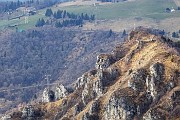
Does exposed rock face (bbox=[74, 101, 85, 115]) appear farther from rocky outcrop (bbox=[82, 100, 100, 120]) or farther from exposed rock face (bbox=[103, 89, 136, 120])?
exposed rock face (bbox=[103, 89, 136, 120])

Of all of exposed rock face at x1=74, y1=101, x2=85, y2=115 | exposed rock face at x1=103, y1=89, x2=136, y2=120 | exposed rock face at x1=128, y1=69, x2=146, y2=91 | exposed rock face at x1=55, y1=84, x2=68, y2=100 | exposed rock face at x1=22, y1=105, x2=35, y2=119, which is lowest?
exposed rock face at x1=22, y1=105, x2=35, y2=119

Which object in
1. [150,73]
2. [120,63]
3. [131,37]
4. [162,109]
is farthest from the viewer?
[131,37]

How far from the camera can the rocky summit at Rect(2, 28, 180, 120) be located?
117000 mm

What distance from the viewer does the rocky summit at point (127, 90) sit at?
117000 millimetres

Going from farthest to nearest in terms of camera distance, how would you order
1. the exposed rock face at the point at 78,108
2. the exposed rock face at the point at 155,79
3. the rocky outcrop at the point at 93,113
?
the exposed rock face at the point at 78,108, the rocky outcrop at the point at 93,113, the exposed rock face at the point at 155,79

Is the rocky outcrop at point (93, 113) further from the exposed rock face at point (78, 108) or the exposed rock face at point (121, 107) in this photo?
the exposed rock face at point (78, 108)

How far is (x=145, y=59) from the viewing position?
134125 mm


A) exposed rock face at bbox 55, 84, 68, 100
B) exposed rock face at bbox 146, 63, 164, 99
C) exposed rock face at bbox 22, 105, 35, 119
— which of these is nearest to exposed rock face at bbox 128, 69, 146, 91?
exposed rock face at bbox 146, 63, 164, 99

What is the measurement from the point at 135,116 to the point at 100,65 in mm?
34075

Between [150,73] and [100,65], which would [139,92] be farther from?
[100,65]

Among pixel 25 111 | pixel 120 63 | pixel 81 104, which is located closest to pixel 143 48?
pixel 120 63

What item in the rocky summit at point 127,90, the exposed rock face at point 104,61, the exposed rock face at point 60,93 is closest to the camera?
the rocky summit at point 127,90

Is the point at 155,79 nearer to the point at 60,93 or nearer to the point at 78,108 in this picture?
the point at 78,108

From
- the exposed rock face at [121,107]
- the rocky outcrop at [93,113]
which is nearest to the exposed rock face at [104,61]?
the rocky outcrop at [93,113]
